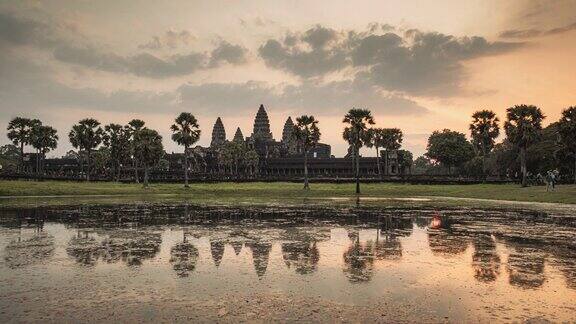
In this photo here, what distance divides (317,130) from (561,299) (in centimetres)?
6868

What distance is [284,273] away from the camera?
1160cm

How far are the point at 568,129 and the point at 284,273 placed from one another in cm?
6653

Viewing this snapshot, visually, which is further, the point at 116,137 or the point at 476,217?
the point at 116,137

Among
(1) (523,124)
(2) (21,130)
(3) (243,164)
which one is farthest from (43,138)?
(1) (523,124)

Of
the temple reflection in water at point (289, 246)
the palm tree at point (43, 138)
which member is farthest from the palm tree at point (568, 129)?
the palm tree at point (43, 138)

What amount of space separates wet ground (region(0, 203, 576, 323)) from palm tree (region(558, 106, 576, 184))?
170 ft

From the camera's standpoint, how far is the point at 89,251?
14.6 m

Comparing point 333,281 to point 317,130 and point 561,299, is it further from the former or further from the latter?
point 317,130

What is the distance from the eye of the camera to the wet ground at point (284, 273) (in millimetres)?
8352

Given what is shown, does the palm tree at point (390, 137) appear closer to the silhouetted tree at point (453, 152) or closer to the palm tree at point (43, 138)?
the silhouetted tree at point (453, 152)

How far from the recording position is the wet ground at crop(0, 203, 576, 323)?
835 cm

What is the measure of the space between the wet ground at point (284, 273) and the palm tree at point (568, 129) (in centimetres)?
5184

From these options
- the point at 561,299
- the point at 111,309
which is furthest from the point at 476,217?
the point at 111,309

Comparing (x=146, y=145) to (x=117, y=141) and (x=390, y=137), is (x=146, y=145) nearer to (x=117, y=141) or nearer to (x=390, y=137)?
(x=117, y=141)
